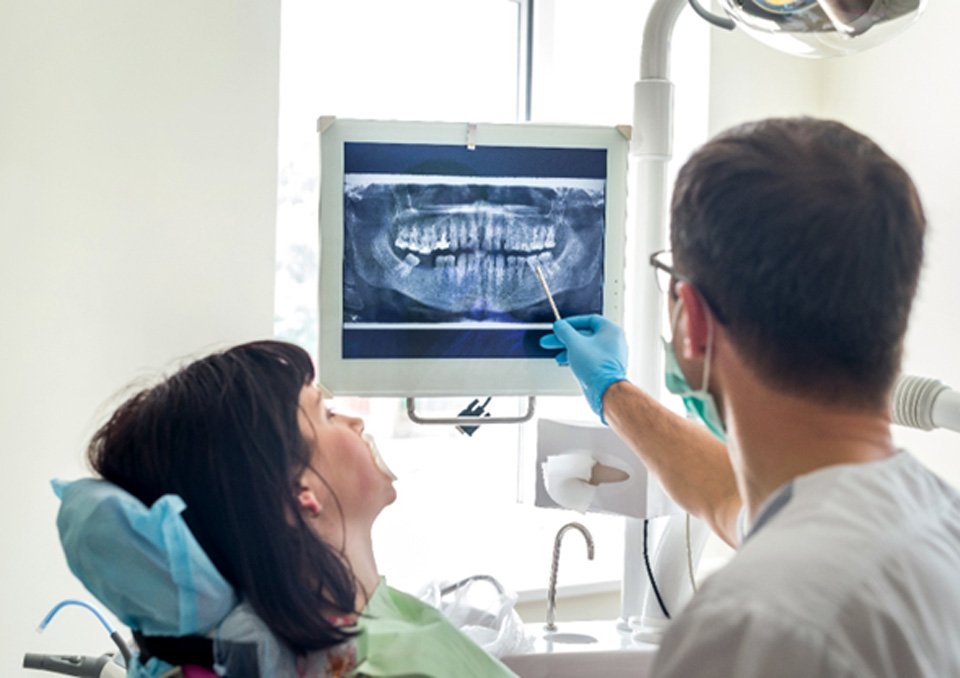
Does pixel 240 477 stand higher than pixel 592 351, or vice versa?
pixel 592 351

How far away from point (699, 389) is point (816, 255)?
0.22 metres

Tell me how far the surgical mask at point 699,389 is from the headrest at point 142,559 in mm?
592

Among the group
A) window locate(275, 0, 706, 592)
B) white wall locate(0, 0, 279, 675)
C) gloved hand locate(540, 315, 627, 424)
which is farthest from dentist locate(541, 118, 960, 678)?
window locate(275, 0, 706, 592)

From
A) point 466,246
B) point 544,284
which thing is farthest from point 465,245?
point 544,284

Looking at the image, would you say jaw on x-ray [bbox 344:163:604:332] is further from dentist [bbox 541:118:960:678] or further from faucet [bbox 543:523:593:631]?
dentist [bbox 541:118:960:678]

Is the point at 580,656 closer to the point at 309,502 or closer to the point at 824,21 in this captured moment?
the point at 309,502

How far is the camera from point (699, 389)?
3.98ft

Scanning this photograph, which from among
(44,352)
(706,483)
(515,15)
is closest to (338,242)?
(44,352)

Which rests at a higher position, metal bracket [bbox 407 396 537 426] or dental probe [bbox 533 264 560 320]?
dental probe [bbox 533 264 560 320]

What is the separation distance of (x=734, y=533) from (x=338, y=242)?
2.69 feet

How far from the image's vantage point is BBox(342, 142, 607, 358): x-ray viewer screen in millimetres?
1976

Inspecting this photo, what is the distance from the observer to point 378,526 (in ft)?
9.43

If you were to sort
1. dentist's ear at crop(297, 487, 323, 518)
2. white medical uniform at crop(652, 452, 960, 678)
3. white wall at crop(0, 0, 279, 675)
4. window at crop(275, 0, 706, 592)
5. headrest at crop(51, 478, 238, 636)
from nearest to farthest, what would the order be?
white medical uniform at crop(652, 452, 960, 678) → headrest at crop(51, 478, 238, 636) → dentist's ear at crop(297, 487, 323, 518) → white wall at crop(0, 0, 279, 675) → window at crop(275, 0, 706, 592)

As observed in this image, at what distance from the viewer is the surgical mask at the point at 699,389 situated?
117cm
